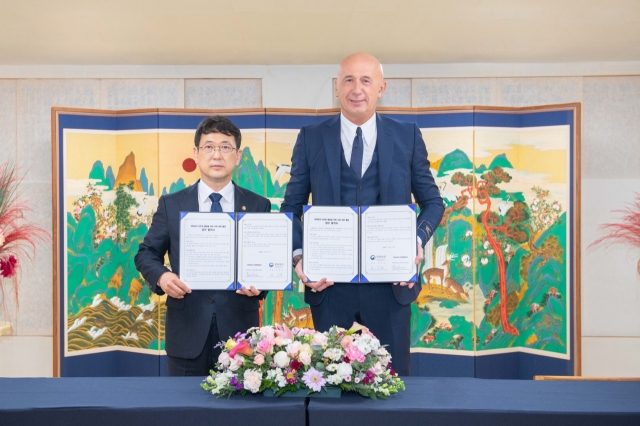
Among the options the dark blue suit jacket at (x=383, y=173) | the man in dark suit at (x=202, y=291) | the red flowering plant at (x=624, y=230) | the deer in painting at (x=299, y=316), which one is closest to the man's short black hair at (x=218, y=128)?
the man in dark suit at (x=202, y=291)

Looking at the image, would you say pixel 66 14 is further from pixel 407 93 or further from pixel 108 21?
pixel 407 93

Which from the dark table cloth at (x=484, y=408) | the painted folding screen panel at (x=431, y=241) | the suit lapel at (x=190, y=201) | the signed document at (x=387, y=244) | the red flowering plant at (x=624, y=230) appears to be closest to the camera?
the dark table cloth at (x=484, y=408)

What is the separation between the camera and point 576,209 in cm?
505

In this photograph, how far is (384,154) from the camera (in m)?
2.86

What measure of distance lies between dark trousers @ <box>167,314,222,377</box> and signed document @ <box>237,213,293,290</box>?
0.85ft

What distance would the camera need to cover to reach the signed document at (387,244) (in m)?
2.74

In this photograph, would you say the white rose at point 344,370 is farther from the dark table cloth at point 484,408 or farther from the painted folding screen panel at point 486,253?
the painted folding screen panel at point 486,253

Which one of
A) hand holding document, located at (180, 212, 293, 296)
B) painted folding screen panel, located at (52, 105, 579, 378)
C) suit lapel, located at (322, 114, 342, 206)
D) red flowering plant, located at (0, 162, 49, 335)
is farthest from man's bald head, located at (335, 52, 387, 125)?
red flowering plant, located at (0, 162, 49, 335)

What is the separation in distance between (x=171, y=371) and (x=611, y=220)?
14.4ft

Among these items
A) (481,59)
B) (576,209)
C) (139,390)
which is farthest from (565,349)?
(139,390)

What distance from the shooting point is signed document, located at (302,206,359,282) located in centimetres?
276

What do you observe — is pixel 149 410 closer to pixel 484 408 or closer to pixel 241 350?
pixel 241 350

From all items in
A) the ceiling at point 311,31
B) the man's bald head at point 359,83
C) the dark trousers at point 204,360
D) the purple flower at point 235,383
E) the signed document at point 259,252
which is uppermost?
the ceiling at point 311,31

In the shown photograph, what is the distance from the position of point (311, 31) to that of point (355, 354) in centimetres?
345
